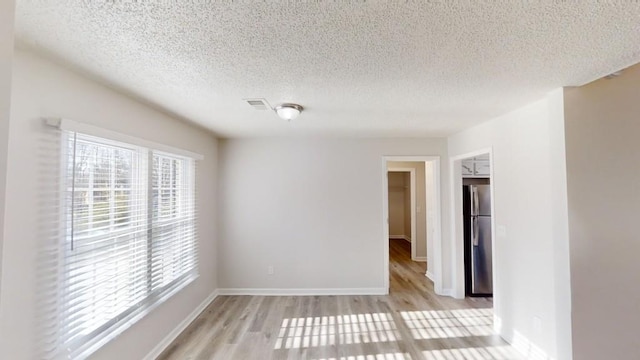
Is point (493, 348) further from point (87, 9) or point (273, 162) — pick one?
point (87, 9)

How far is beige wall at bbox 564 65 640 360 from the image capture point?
210 cm

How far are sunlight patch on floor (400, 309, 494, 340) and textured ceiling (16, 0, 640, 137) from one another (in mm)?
2404

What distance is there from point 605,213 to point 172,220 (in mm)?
3788

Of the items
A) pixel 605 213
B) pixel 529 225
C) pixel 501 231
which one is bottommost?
pixel 501 231

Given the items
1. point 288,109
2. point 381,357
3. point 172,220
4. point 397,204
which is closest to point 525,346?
point 381,357

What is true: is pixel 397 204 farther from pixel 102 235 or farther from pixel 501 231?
pixel 102 235

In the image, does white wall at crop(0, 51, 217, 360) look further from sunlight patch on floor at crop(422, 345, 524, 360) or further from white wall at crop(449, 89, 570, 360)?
white wall at crop(449, 89, 570, 360)

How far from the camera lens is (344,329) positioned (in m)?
3.31

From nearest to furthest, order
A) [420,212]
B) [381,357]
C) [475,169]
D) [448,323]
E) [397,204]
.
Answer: [381,357], [448,323], [475,169], [420,212], [397,204]

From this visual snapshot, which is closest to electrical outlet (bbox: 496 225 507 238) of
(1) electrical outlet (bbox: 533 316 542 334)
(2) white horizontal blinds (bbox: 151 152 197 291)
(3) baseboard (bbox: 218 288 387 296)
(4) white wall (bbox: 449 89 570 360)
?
(4) white wall (bbox: 449 89 570 360)

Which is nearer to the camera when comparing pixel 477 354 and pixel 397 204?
pixel 477 354

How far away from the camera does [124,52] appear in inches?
65.6

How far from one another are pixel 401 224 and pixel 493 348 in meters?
6.56

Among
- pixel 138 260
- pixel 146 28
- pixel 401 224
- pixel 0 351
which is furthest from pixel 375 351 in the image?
pixel 401 224
